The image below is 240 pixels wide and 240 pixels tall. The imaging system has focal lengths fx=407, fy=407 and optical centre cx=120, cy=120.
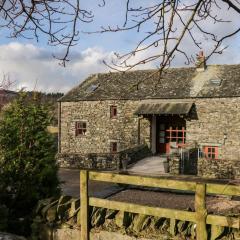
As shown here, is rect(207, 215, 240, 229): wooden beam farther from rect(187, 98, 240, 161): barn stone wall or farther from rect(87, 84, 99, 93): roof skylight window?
rect(87, 84, 99, 93): roof skylight window

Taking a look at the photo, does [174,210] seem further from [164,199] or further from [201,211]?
[164,199]

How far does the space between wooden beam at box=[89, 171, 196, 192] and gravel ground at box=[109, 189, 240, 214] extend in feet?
16.6

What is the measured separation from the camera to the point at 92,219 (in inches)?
281

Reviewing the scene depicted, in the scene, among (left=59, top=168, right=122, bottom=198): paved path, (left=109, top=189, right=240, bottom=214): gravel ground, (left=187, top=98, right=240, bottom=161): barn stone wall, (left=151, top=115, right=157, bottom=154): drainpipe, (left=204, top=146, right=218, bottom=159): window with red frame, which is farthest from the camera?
→ (left=151, top=115, right=157, bottom=154): drainpipe

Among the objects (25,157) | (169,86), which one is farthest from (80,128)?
(25,157)

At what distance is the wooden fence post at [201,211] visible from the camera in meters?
5.98

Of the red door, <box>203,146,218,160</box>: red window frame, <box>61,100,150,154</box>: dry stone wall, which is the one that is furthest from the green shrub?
the red door

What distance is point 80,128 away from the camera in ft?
98.1

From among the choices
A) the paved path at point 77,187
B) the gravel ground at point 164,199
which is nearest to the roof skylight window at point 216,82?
the paved path at point 77,187

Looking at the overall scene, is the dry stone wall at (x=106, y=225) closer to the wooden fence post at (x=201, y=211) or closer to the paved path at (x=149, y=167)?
the wooden fence post at (x=201, y=211)

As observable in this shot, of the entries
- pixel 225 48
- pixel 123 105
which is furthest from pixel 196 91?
pixel 225 48

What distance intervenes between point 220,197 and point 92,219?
7021mm

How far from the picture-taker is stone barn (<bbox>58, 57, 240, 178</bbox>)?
24.3 metres

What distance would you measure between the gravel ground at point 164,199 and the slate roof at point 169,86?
1107cm
